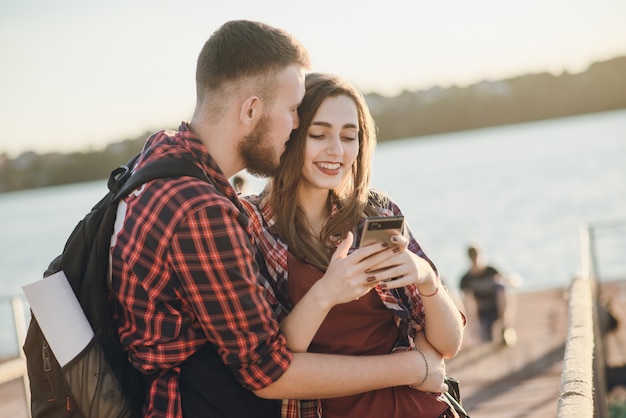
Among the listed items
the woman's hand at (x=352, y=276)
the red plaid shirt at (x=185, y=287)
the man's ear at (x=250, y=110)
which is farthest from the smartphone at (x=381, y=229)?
the man's ear at (x=250, y=110)

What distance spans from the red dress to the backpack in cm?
61

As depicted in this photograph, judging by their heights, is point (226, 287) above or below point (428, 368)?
above

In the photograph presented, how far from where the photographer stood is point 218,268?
196 centimetres

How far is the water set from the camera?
70.2 ft

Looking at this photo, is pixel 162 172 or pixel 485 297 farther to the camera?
pixel 485 297

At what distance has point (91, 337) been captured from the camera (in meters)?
2.04

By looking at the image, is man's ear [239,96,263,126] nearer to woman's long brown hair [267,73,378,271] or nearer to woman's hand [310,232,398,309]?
woman's hand [310,232,398,309]

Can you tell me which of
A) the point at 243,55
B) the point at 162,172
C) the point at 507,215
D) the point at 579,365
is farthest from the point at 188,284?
the point at 507,215

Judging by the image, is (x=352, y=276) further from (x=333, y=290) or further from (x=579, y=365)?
(x=579, y=365)

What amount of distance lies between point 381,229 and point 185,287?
0.56m

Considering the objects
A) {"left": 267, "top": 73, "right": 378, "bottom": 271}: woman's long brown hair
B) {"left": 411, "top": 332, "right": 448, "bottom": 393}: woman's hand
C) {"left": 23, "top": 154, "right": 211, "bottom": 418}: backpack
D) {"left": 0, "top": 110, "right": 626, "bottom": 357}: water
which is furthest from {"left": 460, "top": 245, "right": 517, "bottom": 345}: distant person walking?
{"left": 23, "top": 154, "right": 211, "bottom": 418}: backpack

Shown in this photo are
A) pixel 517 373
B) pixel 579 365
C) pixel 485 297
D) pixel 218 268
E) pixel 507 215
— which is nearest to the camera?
pixel 218 268

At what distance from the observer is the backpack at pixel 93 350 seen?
6.62 feet

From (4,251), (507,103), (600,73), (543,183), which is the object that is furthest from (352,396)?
(507,103)
